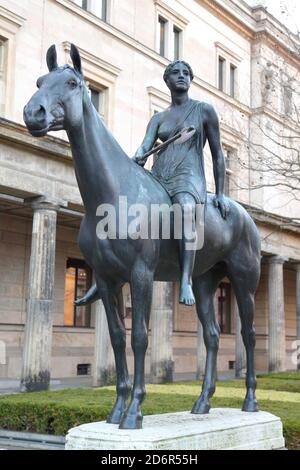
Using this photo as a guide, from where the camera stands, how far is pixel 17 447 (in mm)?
10375

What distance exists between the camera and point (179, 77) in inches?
255

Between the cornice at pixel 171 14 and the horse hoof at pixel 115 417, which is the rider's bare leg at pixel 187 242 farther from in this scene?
the cornice at pixel 171 14

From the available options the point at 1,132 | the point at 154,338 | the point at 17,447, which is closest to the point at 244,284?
the point at 17,447

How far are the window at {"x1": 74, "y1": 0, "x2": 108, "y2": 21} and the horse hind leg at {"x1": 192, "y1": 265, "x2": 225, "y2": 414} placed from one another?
1893 cm

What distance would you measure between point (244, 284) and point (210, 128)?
1752mm

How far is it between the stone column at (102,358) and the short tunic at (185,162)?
47.5 ft

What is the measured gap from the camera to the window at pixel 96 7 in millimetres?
23859

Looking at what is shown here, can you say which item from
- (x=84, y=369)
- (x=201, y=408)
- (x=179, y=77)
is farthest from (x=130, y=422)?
(x=84, y=369)

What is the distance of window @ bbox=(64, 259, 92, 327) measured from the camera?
26594 mm

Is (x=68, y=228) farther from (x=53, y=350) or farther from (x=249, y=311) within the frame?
(x=249, y=311)

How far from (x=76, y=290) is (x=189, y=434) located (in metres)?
21.9

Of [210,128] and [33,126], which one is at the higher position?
[210,128]

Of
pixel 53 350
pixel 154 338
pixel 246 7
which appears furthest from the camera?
pixel 246 7
